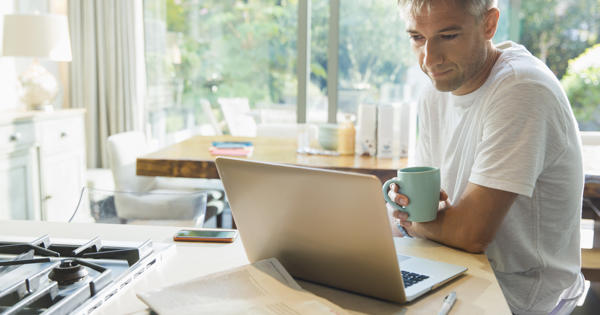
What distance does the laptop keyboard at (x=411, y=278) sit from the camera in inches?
34.7

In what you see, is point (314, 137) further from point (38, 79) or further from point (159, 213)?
point (38, 79)

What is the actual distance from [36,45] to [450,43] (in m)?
2.99

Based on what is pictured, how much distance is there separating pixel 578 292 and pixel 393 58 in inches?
154

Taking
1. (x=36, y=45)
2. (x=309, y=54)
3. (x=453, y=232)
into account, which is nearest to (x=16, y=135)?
(x=36, y=45)

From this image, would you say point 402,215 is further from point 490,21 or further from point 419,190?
point 490,21

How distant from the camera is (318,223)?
822mm

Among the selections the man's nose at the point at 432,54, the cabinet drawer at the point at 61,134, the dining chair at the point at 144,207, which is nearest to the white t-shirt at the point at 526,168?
the man's nose at the point at 432,54

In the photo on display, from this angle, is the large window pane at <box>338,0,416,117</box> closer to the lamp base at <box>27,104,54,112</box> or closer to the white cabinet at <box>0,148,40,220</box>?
the lamp base at <box>27,104,54,112</box>

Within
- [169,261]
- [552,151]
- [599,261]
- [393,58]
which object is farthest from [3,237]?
[393,58]

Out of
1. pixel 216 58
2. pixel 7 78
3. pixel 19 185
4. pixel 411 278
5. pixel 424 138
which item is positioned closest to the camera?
pixel 411 278

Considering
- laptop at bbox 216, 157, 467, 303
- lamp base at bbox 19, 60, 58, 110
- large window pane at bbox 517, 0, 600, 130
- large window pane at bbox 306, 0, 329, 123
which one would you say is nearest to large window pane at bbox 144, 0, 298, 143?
large window pane at bbox 306, 0, 329, 123

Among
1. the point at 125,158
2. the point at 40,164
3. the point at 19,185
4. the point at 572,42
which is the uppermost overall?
the point at 572,42

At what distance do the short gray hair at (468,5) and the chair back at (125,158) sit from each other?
174 cm

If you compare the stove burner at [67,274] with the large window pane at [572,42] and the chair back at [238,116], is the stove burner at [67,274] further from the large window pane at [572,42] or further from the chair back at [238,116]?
the large window pane at [572,42]
